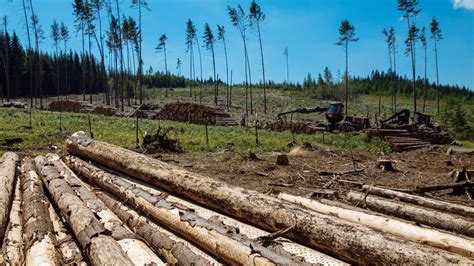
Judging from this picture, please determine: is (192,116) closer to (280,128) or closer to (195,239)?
(280,128)

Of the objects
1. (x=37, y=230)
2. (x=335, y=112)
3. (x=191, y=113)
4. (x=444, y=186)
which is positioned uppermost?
(x=191, y=113)

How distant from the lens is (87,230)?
172 inches

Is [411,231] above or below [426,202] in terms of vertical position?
above

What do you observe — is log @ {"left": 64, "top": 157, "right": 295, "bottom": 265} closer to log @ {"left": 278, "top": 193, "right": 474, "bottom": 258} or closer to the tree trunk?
the tree trunk

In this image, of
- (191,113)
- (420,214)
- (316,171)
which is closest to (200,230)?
(420,214)

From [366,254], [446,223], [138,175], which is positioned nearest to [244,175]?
[138,175]

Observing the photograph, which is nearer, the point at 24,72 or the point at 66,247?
the point at 66,247

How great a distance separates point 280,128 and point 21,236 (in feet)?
73.7

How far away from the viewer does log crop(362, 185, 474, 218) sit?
6.05 metres

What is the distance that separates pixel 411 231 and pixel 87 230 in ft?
12.5

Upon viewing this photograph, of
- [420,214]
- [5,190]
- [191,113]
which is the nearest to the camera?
[420,214]

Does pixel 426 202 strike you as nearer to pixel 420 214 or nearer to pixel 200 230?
pixel 420 214

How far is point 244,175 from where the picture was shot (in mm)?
10195

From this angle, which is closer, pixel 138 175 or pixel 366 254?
pixel 366 254
